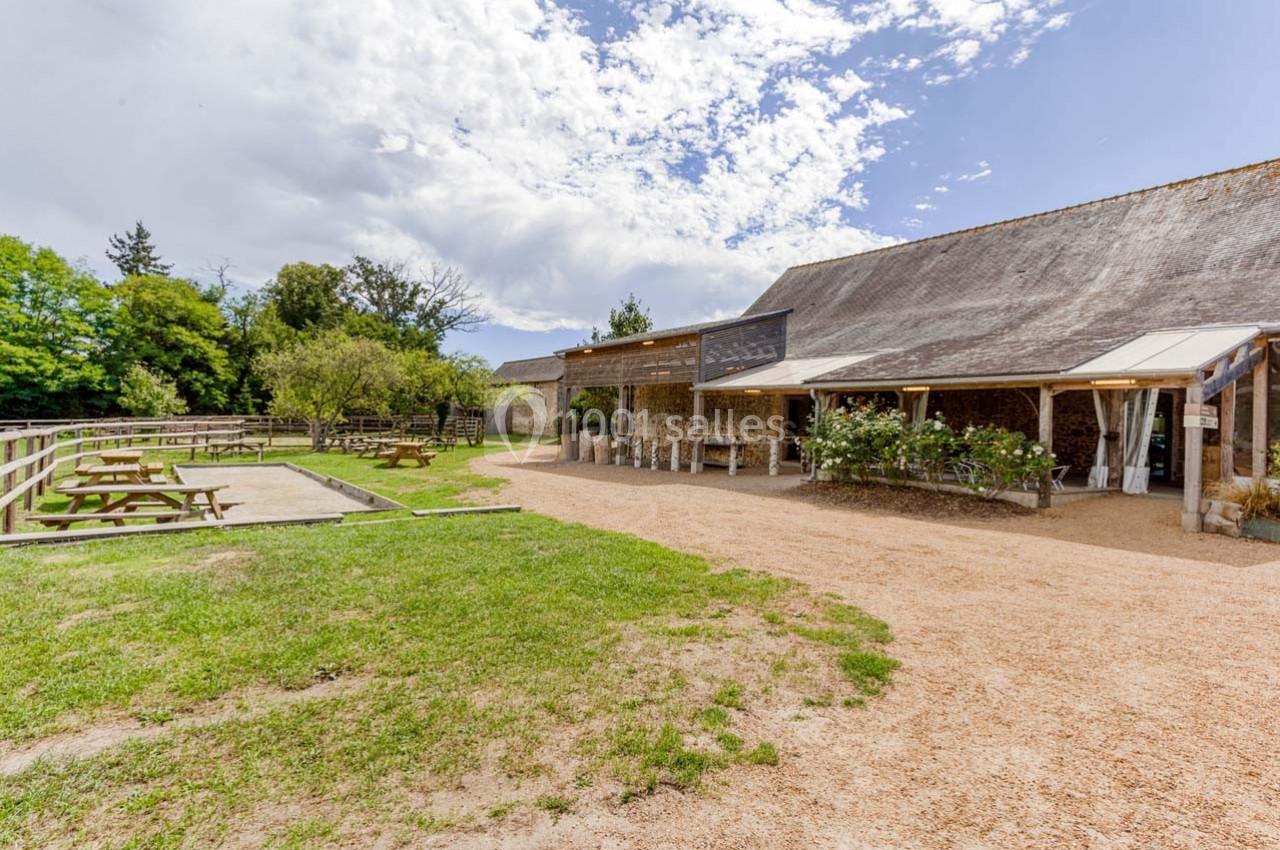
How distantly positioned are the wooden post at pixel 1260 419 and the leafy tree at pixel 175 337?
36.2 m

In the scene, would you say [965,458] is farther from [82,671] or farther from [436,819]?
[82,671]

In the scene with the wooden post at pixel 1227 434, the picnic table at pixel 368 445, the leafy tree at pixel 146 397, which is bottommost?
the picnic table at pixel 368 445

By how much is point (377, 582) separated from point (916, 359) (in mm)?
10525

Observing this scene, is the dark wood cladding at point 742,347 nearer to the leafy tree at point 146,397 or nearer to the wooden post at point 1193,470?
the wooden post at point 1193,470

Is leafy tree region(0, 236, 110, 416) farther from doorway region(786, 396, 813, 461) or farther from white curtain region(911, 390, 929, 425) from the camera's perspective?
white curtain region(911, 390, 929, 425)

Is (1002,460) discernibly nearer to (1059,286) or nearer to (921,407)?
(921,407)

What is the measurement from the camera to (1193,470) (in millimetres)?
7434

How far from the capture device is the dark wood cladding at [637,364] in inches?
589

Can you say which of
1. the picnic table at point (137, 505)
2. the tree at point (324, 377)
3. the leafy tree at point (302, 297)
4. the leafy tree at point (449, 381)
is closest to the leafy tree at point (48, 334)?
the leafy tree at point (302, 297)

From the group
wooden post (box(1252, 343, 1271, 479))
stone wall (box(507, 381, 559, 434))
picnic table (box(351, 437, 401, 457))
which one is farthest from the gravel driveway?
stone wall (box(507, 381, 559, 434))

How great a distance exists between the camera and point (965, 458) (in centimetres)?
941

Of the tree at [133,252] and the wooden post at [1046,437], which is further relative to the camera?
the tree at [133,252]

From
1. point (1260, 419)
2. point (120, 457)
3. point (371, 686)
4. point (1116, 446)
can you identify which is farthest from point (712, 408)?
point (371, 686)

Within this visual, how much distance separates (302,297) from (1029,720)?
41.1 m
